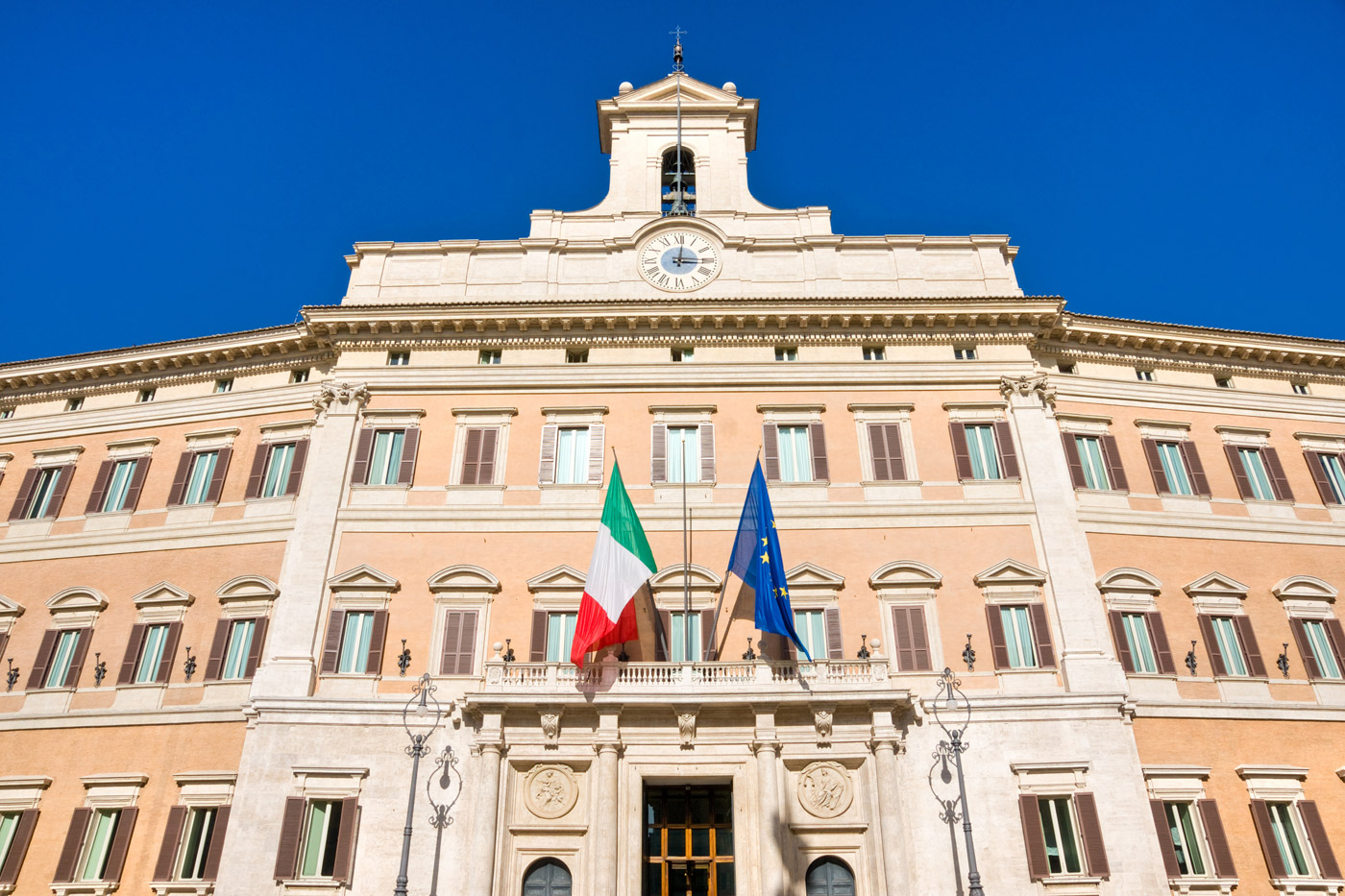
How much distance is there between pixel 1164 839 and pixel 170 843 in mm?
21553

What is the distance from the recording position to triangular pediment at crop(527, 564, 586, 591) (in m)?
23.8

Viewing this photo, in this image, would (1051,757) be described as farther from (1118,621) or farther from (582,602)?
(582,602)

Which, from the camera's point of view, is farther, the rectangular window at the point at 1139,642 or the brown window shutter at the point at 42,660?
the brown window shutter at the point at 42,660

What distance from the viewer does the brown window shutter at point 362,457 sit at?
25.7 metres

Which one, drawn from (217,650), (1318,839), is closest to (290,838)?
(217,650)

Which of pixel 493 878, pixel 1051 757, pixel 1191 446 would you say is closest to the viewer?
pixel 493 878

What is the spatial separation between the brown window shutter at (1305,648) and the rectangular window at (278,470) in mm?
25623

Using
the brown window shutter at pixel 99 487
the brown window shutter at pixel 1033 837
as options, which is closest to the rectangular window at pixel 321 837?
the brown window shutter at pixel 99 487

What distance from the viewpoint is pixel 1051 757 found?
21.8m

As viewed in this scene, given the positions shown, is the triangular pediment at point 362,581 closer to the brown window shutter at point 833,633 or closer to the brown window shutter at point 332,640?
the brown window shutter at point 332,640

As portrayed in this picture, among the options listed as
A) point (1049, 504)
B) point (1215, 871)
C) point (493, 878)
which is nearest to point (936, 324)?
point (1049, 504)

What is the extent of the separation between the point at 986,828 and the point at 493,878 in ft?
33.9

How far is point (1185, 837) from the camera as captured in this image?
21531 mm

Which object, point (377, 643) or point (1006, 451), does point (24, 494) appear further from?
point (1006, 451)
